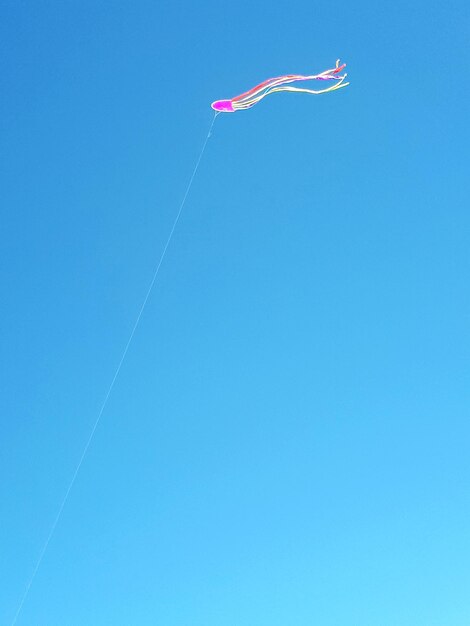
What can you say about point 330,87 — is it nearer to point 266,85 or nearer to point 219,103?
point 266,85

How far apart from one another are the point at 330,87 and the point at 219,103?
2.01m

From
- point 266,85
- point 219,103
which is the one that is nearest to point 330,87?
point 266,85

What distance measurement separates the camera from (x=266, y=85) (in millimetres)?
9180

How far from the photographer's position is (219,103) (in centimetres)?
908

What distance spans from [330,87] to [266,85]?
1145 mm

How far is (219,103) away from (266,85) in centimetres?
90

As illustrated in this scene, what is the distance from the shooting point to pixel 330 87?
927 centimetres
